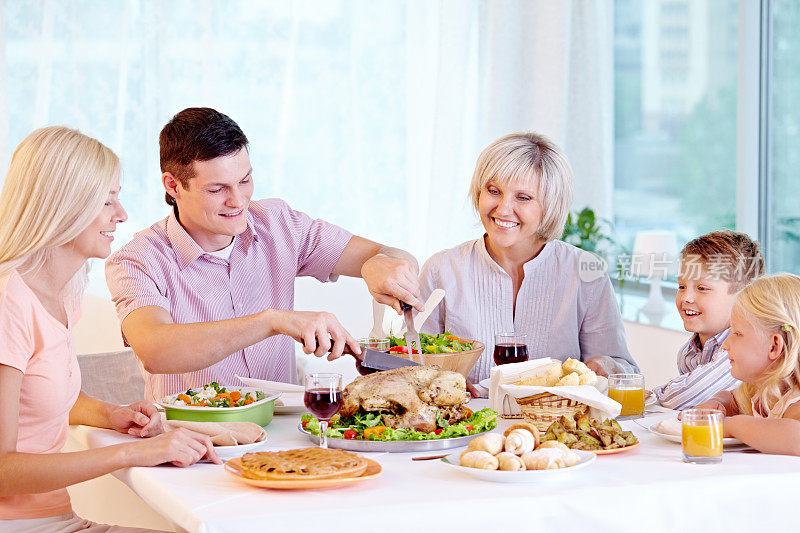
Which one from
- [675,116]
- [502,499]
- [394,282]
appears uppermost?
[675,116]

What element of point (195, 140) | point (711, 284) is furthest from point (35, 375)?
point (711, 284)

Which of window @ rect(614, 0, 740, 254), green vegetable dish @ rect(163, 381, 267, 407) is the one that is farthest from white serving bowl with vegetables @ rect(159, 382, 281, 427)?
window @ rect(614, 0, 740, 254)

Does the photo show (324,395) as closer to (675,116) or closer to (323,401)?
(323,401)

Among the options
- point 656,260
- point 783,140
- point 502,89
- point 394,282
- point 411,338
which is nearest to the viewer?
point 411,338

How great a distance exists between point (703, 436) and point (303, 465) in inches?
28.7

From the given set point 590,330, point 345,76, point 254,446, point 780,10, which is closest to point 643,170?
point 780,10

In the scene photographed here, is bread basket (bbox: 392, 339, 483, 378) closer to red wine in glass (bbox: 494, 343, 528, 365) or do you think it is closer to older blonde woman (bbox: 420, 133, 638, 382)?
red wine in glass (bbox: 494, 343, 528, 365)

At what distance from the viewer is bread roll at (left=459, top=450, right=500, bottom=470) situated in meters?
1.57

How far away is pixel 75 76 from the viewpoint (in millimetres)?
4906

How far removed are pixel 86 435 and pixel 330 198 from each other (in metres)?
3.48

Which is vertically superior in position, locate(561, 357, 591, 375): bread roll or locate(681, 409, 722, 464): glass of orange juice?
locate(561, 357, 591, 375): bread roll

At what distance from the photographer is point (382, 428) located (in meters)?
1.81

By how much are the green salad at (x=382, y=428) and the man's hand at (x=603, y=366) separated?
0.67m

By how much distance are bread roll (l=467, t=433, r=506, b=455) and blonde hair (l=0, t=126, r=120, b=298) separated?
893mm
